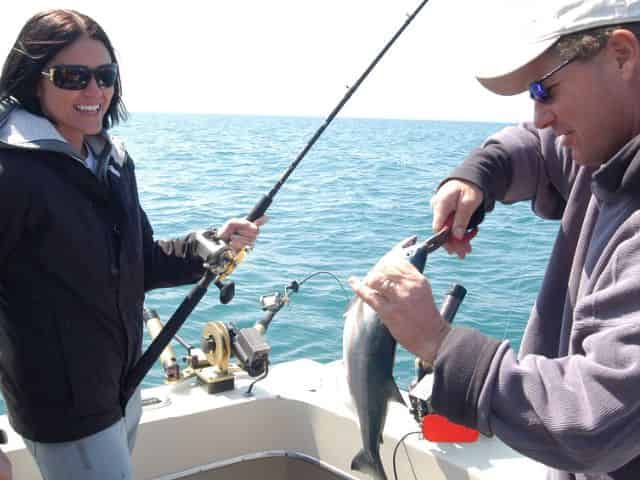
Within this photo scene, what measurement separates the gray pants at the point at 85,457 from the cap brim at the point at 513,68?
180 centimetres

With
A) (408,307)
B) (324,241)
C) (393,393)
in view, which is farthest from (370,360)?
(324,241)

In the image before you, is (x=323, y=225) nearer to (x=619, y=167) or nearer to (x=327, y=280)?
(x=327, y=280)

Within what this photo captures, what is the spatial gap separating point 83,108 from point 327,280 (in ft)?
22.8

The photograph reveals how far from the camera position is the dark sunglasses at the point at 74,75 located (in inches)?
99.0

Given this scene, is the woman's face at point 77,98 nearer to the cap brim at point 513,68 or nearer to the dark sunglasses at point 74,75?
the dark sunglasses at point 74,75

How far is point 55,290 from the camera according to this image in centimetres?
233

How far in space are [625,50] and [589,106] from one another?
0.13 meters

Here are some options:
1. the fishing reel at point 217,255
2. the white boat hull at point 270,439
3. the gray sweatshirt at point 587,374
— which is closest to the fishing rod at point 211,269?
the fishing reel at point 217,255

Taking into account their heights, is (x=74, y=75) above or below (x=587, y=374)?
above

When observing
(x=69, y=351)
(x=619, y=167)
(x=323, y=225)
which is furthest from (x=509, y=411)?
(x=323, y=225)

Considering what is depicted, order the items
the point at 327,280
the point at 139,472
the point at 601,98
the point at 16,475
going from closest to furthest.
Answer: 1. the point at 601,98
2. the point at 16,475
3. the point at 139,472
4. the point at 327,280

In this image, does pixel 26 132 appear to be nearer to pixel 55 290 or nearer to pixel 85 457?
pixel 55 290

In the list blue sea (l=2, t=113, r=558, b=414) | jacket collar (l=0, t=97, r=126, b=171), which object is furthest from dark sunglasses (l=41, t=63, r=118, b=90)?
blue sea (l=2, t=113, r=558, b=414)

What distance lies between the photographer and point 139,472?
10.5ft
